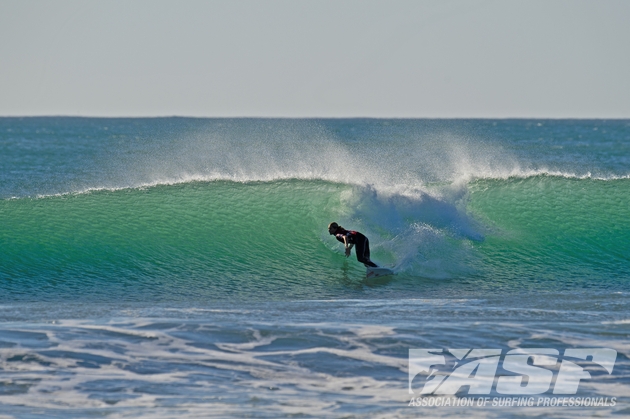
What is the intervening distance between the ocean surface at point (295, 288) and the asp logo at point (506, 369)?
0.52ft

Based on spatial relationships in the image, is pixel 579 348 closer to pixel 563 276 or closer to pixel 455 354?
pixel 455 354

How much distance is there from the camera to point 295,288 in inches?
500

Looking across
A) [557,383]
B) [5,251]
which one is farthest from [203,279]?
[557,383]

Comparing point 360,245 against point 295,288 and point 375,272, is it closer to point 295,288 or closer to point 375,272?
point 375,272

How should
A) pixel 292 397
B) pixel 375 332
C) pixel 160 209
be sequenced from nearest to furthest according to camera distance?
pixel 292 397
pixel 375 332
pixel 160 209

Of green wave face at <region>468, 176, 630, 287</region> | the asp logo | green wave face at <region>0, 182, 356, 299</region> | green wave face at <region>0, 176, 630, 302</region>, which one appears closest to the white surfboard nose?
green wave face at <region>0, 176, 630, 302</region>

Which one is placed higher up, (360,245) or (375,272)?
(360,245)

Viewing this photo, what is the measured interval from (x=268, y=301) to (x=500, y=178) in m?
8.58

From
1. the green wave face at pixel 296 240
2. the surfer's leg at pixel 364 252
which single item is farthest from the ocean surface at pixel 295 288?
the surfer's leg at pixel 364 252

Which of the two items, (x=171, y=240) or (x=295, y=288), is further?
(x=171, y=240)

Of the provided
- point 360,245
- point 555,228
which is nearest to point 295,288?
point 360,245

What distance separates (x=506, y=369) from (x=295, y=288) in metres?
5.18

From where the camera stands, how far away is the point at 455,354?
8.40 m

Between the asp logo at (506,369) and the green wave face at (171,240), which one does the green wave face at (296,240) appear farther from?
the asp logo at (506,369)
